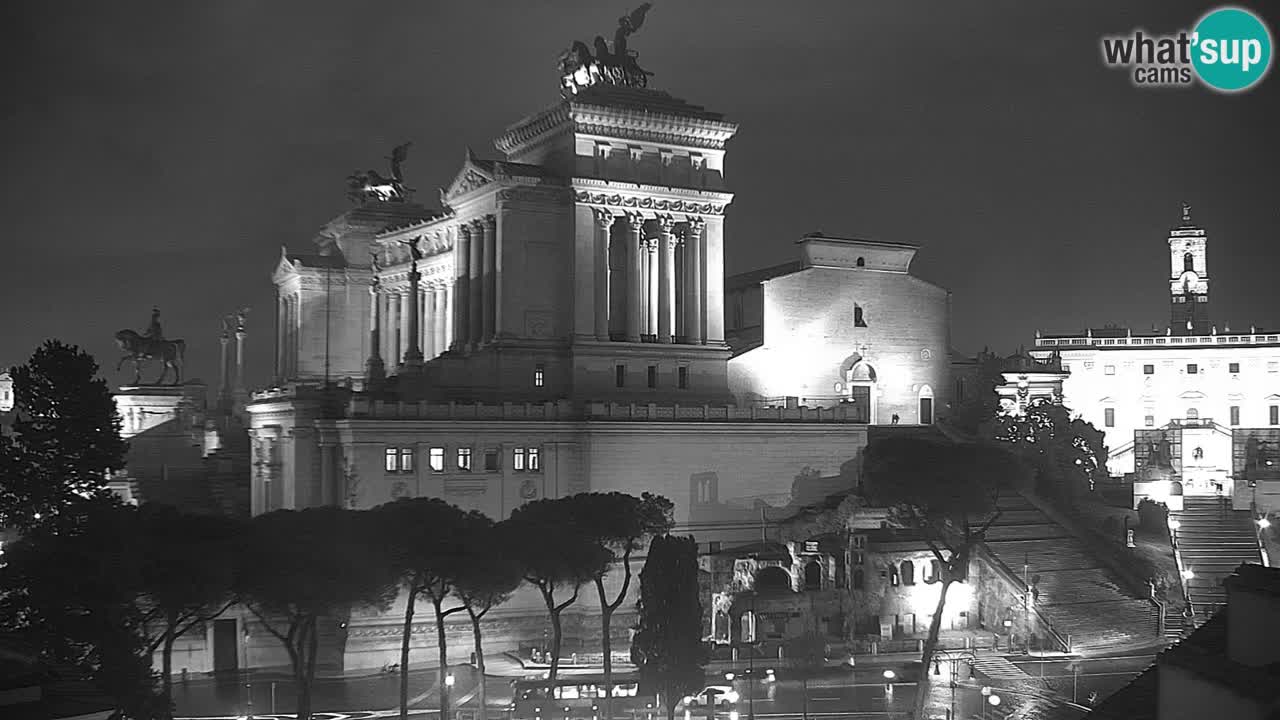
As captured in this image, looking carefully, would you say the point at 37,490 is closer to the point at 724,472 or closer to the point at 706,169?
the point at 724,472

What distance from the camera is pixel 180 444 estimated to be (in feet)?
302

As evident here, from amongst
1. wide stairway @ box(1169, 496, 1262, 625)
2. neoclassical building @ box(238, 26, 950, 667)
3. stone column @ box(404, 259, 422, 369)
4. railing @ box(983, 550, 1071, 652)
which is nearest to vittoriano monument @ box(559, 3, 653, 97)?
neoclassical building @ box(238, 26, 950, 667)

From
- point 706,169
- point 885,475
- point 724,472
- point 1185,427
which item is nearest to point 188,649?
point 724,472

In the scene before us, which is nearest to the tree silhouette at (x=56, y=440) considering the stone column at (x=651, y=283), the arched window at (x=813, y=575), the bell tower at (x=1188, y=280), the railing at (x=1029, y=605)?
the stone column at (x=651, y=283)

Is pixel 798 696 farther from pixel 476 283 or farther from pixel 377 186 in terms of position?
pixel 377 186

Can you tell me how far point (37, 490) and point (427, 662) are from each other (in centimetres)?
2008

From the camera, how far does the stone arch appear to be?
68.8 meters

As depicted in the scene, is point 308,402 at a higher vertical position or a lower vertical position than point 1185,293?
lower

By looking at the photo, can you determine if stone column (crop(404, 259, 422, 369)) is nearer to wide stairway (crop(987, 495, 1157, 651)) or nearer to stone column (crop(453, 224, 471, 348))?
stone column (crop(453, 224, 471, 348))

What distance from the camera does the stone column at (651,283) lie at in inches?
3228

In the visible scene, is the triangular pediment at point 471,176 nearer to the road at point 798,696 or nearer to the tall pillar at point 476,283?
the tall pillar at point 476,283

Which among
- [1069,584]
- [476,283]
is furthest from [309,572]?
[1069,584]

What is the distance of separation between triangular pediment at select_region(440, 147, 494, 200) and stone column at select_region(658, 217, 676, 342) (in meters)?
10.9

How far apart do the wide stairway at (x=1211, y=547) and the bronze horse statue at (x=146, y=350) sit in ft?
225
